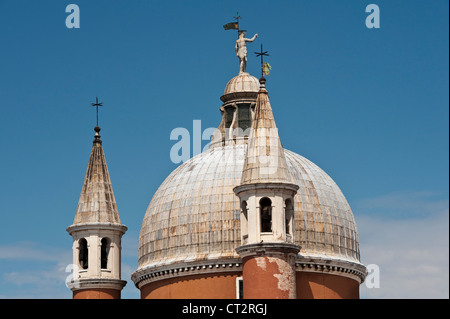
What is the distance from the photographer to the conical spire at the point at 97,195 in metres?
72.6

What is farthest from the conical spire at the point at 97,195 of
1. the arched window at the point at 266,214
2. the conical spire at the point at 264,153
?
the arched window at the point at 266,214

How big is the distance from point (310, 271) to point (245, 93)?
11.7 metres

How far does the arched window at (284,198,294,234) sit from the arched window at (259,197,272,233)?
809 millimetres

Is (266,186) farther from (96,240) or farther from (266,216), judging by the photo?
(96,240)

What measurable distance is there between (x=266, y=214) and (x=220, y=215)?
5.80m

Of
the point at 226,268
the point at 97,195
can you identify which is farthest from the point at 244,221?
the point at 97,195

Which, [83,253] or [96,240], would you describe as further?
[83,253]

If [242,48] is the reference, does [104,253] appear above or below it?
below

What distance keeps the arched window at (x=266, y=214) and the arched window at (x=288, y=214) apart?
81 cm

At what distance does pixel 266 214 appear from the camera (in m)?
64.2

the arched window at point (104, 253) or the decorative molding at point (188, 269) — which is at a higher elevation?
the arched window at point (104, 253)

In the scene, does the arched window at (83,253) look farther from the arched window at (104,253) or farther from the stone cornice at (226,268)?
the stone cornice at (226,268)

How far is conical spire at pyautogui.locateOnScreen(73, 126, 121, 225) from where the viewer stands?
7262 cm
